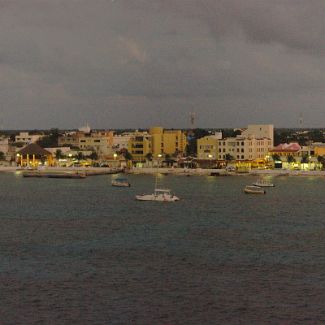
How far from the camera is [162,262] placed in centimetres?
1161

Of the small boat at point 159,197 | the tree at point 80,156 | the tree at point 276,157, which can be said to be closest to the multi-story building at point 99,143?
the tree at point 80,156

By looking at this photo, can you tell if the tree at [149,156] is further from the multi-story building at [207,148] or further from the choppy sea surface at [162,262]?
the choppy sea surface at [162,262]

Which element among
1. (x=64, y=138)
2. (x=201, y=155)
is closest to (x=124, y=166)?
(x=201, y=155)

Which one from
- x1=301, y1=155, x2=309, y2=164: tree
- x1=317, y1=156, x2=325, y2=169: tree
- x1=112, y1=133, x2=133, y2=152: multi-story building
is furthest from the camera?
x1=112, y1=133, x2=133, y2=152: multi-story building

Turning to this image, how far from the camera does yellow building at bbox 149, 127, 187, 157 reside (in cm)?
4000

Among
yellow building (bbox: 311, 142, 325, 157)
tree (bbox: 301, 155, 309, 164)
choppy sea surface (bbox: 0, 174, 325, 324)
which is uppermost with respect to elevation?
yellow building (bbox: 311, 142, 325, 157)

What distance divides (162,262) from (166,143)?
29.0 meters

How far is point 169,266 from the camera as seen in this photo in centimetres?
1132

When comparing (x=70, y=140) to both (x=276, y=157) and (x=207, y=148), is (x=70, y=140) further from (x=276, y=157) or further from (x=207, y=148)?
(x=276, y=157)

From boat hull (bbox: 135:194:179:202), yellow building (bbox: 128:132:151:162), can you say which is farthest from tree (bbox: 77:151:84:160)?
boat hull (bbox: 135:194:179:202)

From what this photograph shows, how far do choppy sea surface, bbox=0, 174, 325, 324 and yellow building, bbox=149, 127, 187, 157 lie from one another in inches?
751

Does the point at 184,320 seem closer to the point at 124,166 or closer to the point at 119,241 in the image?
the point at 119,241

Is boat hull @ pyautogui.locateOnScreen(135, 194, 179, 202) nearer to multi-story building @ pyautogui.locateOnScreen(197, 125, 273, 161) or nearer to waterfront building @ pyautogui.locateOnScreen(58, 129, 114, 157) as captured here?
multi-story building @ pyautogui.locateOnScreen(197, 125, 273, 161)

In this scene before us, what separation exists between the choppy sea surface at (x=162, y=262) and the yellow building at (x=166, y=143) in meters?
19.1
